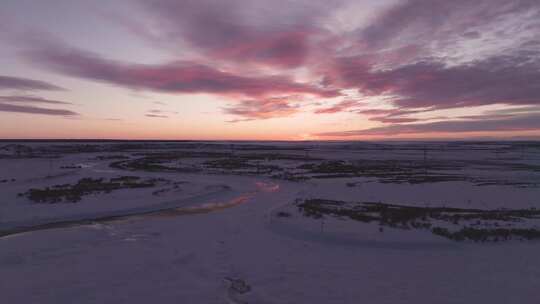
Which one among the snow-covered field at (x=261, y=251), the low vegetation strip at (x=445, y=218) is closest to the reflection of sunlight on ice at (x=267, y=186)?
the snow-covered field at (x=261, y=251)

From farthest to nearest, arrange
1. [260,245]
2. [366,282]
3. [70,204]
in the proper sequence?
[70,204] < [260,245] < [366,282]

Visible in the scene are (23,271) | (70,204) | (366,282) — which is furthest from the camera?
(70,204)

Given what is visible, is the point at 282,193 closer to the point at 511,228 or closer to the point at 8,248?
the point at 511,228

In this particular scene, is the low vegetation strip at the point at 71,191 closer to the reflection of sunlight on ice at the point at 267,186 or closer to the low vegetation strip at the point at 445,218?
the reflection of sunlight on ice at the point at 267,186

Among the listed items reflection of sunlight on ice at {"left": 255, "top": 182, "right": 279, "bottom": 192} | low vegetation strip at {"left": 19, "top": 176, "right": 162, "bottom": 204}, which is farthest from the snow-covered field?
reflection of sunlight on ice at {"left": 255, "top": 182, "right": 279, "bottom": 192}

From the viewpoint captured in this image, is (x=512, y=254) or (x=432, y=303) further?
(x=512, y=254)

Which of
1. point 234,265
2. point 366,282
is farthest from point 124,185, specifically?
point 366,282

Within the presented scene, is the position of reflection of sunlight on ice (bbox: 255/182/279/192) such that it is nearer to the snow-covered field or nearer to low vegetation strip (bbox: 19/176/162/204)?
the snow-covered field
